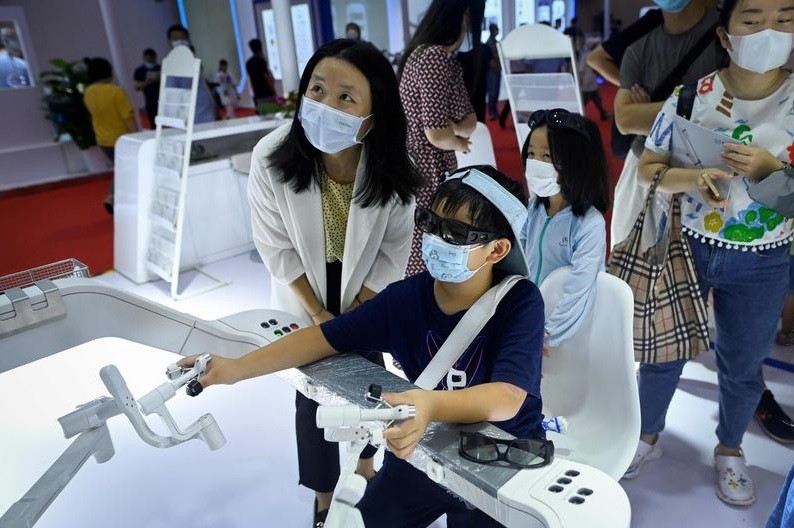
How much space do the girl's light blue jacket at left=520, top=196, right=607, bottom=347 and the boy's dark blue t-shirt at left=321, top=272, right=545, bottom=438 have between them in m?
0.42

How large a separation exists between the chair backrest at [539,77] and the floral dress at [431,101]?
0.62 metres

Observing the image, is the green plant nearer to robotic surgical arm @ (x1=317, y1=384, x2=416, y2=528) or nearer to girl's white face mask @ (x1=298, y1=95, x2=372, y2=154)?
girl's white face mask @ (x1=298, y1=95, x2=372, y2=154)

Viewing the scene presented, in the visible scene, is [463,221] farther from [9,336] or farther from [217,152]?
[217,152]

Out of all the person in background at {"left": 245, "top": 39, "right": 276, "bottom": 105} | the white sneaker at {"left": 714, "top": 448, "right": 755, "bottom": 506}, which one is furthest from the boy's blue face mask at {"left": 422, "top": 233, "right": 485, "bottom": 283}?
the person in background at {"left": 245, "top": 39, "right": 276, "bottom": 105}

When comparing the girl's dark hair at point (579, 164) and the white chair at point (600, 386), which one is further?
the girl's dark hair at point (579, 164)

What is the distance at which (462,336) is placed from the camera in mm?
1198

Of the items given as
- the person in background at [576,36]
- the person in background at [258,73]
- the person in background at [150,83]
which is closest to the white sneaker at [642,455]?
the person in background at [150,83]

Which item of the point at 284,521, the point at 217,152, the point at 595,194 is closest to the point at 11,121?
the point at 217,152

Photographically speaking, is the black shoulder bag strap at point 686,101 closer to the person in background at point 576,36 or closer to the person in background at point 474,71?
the person in background at point 474,71

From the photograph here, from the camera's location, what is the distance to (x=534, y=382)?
1.14 metres

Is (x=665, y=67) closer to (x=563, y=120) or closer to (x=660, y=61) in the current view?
(x=660, y=61)

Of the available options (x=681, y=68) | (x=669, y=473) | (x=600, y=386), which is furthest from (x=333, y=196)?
(x=669, y=473)

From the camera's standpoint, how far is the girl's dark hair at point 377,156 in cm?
162

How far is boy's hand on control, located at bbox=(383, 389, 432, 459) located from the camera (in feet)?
2.72
